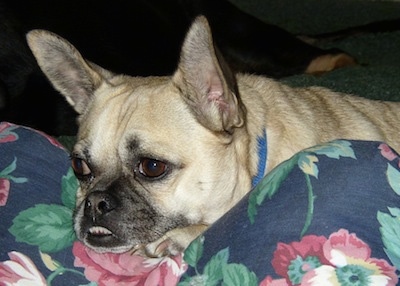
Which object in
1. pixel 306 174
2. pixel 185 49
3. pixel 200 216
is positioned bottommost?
pixel 200 216

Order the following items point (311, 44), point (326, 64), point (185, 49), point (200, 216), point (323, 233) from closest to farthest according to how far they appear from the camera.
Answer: point (323, 233) < point (185, 49) < point (200, 216) < point (326, 64) < point (311, 44)

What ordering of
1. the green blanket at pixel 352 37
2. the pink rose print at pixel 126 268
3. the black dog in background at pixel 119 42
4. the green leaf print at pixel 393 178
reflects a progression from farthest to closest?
the green blanket at pixel 352 37 < the black dog in background at pixel 119 42 < the pink rose print at pixel 126 268 < the green leaf print at pixel 393 178

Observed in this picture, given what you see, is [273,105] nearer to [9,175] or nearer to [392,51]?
[9,175]

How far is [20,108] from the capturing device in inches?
130

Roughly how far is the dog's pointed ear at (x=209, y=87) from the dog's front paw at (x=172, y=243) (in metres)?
0.29

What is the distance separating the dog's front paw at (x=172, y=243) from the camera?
2.21 metres

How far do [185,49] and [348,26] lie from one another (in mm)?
2965

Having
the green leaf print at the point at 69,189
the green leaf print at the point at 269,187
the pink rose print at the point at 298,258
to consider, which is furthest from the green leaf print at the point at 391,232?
the green leaf print at the point at 69,189

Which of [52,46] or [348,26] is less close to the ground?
[52,46]

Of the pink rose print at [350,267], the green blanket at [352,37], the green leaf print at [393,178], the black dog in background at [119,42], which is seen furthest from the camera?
the green blanket at [352,37]

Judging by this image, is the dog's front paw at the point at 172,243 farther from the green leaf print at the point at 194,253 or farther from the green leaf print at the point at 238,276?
the green leaf print at the point at 238,276

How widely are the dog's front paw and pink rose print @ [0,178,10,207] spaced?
1.30 ft

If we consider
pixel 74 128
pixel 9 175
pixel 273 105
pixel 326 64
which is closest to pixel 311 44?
pixel 326 64

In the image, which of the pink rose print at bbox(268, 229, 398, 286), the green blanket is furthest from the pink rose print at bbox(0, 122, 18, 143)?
the green blanket
